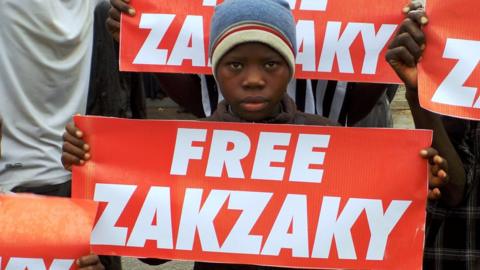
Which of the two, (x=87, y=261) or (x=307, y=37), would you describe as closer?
(x=87, y=261)

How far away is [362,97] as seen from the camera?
2.84 meters

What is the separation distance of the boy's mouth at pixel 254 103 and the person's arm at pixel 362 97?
619 millimetres

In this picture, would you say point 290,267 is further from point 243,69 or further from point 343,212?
point 243,69

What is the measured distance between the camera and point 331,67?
8.78 feet

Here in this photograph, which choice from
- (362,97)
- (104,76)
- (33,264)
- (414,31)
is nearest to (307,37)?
(362,97)

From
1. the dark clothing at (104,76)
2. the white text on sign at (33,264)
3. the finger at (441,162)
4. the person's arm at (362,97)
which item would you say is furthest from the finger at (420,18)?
the dark clothing at (104,76)

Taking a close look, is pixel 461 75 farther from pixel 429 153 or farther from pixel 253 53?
pixel 253 53

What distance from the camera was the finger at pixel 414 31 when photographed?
2.24 meters

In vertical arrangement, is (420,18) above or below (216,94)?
above

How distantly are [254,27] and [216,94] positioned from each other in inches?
24.7

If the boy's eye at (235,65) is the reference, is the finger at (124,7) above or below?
above

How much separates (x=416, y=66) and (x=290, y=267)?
2.17ft

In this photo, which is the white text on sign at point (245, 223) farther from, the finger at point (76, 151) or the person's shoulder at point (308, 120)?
the person's shoulder at point (308, 120)

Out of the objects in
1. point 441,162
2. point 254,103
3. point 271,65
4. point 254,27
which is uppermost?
point 254,27
